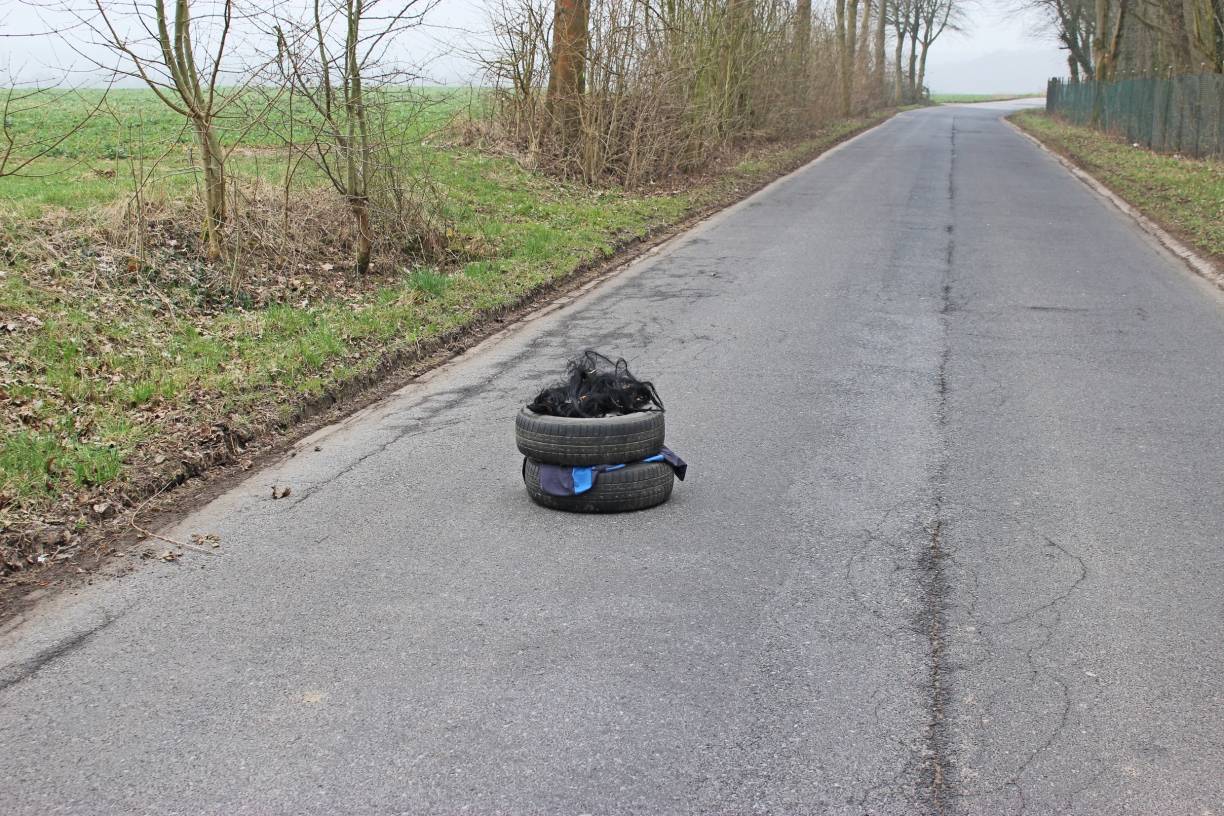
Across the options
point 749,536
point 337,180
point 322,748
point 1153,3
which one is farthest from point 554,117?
point 1153,3

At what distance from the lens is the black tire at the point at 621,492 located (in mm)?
5762

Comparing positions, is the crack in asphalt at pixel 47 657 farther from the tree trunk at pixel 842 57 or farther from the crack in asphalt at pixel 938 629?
the tree trunk at pixel 842 57

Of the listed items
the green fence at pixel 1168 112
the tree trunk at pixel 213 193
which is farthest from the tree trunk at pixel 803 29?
the tree trunk at pixel 213 193

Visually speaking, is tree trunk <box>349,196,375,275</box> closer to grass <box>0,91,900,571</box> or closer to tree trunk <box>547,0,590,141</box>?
grass <box>0,91,900,571</box>

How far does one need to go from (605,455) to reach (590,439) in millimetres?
116

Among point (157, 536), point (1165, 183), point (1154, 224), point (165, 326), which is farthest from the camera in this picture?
point (1165, 183)

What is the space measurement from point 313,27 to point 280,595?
301 inches

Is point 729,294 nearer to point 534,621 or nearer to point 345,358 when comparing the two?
point 345,358

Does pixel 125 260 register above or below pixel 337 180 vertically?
below

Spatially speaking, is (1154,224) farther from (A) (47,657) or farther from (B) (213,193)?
(A) (47,657)

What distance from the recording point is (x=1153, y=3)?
106ft

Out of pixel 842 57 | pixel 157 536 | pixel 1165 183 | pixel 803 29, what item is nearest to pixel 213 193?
pixel 157 536

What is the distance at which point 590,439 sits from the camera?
576 cm

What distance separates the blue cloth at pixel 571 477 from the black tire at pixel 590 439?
27 mm
